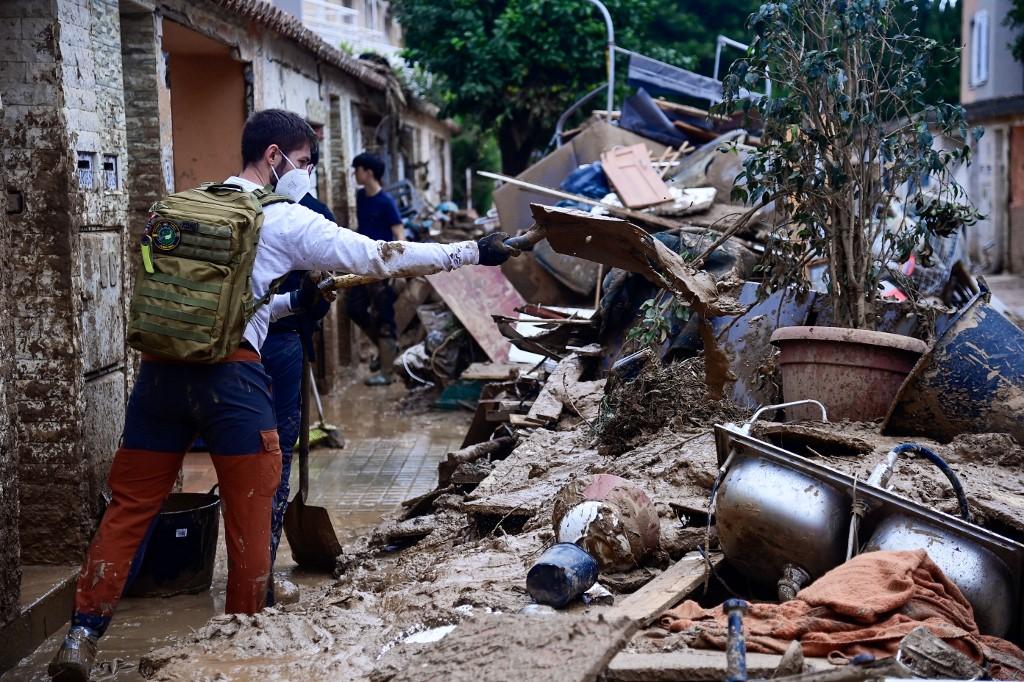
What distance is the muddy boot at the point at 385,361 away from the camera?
11344 millimetres

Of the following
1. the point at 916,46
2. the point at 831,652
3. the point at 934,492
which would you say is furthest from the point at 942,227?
the point at 831,652

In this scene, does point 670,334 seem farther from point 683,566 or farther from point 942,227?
point 683,566

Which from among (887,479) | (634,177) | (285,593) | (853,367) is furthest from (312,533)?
(634,177)

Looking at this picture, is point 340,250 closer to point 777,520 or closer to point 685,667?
point 777,520

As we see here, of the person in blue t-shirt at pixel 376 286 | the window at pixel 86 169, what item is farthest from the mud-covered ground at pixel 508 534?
the person in blue t-shirt at pixel 376 286

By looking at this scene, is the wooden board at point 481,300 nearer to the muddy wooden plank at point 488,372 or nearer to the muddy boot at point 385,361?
the muddy wooden plank at point 488,372

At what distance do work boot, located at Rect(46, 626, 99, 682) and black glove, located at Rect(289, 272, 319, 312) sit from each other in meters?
1.66

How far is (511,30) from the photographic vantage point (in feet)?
54.3

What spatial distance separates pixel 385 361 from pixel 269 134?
23.4 feet

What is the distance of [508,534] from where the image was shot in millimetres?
Answer: 4602

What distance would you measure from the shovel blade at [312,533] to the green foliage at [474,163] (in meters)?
23.1

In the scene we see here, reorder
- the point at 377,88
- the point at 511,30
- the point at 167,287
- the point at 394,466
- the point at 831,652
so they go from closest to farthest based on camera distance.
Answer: the point at 831,652 → the point at 167,287 → the point at 394,466 → the point at 377,88 → the point at 511,30

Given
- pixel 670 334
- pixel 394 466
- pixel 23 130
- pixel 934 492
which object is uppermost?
pixel 23 130

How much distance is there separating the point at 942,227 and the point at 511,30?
11725 mm
